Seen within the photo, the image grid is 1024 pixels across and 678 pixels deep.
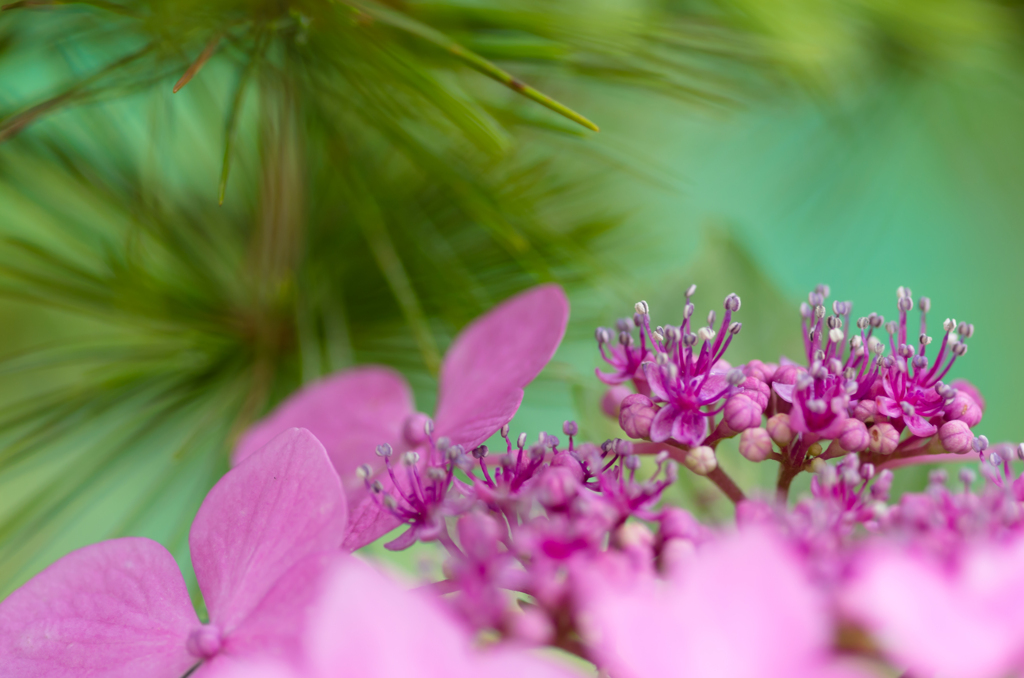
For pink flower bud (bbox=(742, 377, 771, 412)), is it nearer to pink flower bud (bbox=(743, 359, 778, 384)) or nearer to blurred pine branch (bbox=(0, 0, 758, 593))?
pink flower bud (bbox=(743, 359, 778, 384))

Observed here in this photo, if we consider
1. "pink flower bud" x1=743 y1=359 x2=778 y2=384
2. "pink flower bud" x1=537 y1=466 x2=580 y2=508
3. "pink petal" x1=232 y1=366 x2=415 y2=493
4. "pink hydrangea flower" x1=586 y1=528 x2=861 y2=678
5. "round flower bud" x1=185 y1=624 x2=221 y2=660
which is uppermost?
"pink hydrangea flower" x1=586 y1=528 x2=861 y2=678

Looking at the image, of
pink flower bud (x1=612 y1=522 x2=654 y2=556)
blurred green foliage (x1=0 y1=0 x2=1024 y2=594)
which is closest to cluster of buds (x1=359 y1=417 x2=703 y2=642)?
pink flower bud (x1=612 y1=522 x2=654 y2=556)

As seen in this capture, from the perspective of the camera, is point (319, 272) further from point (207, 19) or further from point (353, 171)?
point (207, 19)

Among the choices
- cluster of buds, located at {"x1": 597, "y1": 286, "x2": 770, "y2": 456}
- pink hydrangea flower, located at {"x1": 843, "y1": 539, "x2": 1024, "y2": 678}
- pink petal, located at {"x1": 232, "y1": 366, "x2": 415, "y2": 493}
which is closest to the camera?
pink hydrangea flower, located at {"x1": 843, "y1": 539, "x2": 1024, "y2": 678}

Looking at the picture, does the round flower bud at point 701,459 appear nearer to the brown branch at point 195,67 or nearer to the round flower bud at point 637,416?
the round flower bud at point 637,416

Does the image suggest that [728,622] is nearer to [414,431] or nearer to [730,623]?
[730,623]

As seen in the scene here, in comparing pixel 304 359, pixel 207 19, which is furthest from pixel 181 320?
pixel 207 19

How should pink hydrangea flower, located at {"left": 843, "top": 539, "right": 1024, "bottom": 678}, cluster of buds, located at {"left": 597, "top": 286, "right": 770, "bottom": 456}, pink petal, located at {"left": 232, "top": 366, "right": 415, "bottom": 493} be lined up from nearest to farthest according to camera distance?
pink hydrangea flower, located at {"left": 843, "top": 539, "right": 1024, "bottom": 678} < cluster of buds, located at {"left": 597, "top": 286, "right": 770, "bottom": 456} < pink petal, located at {"left": 232, "top": 366, "right": 415, "bottom": 493}
